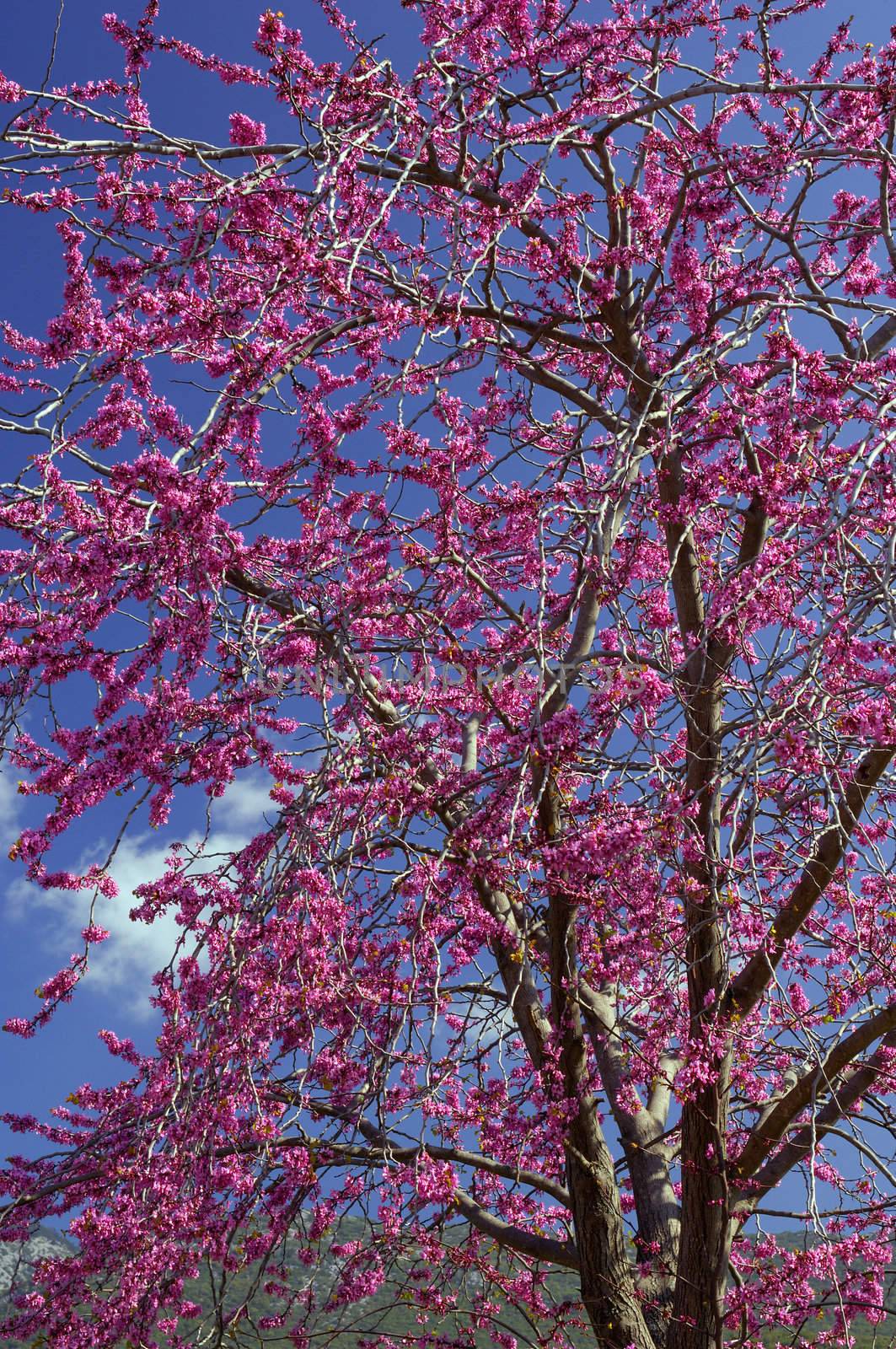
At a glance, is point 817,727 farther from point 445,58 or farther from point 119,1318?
point 445,58

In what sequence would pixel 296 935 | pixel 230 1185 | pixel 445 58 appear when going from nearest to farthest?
pixel 296 935
pixel 230 1185
pixel 445 58

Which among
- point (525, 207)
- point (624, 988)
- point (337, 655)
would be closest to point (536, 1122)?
point (624, 988)

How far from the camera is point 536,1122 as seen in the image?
666 cm

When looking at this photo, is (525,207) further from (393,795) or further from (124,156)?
(393,795)

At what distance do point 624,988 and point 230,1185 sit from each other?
236cm

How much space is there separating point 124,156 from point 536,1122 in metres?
6.07

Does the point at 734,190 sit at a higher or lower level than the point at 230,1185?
higher

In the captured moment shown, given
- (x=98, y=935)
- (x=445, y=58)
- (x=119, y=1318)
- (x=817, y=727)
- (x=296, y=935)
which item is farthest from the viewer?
(x=445, y=58)

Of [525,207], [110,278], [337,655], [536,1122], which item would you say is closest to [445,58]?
[525,207]

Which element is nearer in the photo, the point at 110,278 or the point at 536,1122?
the point at 110,278

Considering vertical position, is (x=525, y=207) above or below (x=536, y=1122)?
above

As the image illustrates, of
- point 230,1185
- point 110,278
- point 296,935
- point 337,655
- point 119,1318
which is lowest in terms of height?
point 119,1318

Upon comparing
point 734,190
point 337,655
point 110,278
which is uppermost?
point 734,190

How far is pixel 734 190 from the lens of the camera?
6.54 metres
